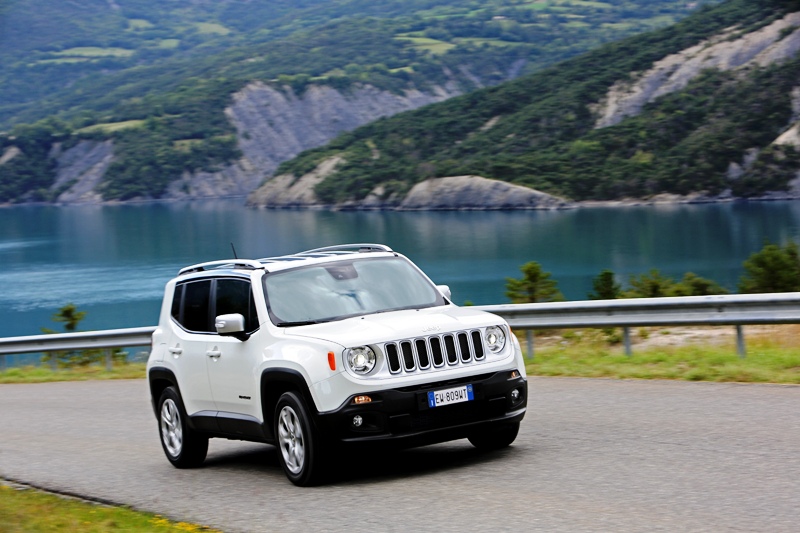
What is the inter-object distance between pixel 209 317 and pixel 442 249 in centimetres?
8138

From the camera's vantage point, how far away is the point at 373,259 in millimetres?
8648

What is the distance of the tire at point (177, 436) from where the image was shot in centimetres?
919

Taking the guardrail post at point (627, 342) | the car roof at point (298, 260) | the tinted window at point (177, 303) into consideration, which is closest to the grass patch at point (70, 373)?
the guardrail post at point (627, 342)

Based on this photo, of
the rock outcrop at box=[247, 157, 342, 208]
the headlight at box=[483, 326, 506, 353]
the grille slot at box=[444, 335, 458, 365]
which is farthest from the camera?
the rock outcrop at box=[247, 157, 342, 208]

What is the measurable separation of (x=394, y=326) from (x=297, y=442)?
988 millimetres

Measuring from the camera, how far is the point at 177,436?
937cm

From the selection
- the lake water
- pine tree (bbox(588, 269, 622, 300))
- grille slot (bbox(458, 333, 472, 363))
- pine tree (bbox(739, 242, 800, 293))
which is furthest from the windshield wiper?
the lake water

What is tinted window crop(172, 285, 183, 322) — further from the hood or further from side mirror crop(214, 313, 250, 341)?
the hood

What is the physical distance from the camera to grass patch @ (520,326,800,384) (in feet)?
37.3

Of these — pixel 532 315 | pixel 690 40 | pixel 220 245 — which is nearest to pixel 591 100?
pixel 690 40

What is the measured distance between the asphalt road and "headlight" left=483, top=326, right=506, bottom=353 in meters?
0.76

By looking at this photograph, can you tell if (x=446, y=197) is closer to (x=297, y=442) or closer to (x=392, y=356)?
(x=297, y=442)

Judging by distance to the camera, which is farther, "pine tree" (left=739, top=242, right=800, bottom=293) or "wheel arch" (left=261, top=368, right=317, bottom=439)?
"pine tree" (left=739, top=242, right=800, bottom=293)

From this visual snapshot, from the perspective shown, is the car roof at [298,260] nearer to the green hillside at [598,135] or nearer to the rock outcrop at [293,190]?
the green hillside at [598,135]
